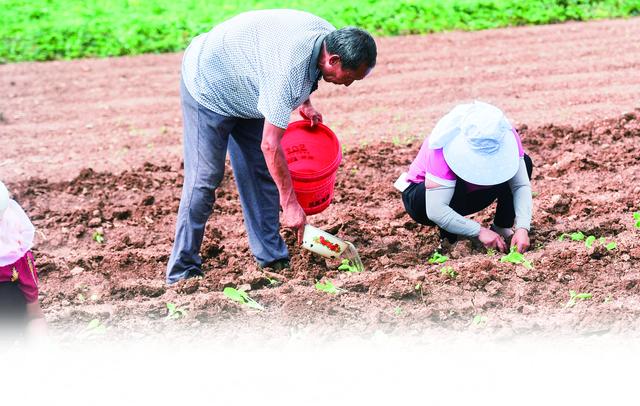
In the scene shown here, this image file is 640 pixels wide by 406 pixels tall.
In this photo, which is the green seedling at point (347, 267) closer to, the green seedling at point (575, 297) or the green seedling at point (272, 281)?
the green seedling at point (272, 281)

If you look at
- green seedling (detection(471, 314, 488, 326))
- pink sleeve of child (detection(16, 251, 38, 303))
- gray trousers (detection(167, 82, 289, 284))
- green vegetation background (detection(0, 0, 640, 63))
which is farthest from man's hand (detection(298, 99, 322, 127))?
green vegetation background (detection(0, 0, 640, 63))

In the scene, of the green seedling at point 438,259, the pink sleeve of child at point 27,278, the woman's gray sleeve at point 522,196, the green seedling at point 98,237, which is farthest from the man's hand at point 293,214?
the green seedling at point 98,237

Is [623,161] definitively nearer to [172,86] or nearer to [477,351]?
[477,351]

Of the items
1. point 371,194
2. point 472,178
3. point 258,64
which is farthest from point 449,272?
point 371,194

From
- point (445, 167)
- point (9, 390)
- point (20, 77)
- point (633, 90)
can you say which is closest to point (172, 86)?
point (20, 77)

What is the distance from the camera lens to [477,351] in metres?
3.79

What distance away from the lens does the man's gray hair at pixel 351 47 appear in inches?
156

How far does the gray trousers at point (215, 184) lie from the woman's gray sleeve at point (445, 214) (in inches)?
33.9

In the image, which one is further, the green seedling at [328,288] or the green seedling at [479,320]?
the green seedling at [328,288]

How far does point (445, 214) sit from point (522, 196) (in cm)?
41

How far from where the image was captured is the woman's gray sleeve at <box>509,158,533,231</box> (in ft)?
15.4

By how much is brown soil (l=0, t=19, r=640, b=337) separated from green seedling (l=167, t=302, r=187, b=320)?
4cm

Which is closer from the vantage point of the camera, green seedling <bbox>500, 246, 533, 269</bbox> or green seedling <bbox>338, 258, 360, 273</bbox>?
green seedling <bbox>500, 246, 533, 269</bbox>

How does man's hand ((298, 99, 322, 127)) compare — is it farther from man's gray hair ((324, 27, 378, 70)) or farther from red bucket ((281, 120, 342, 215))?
man's gray hair ((324, 27, 378, 70))
